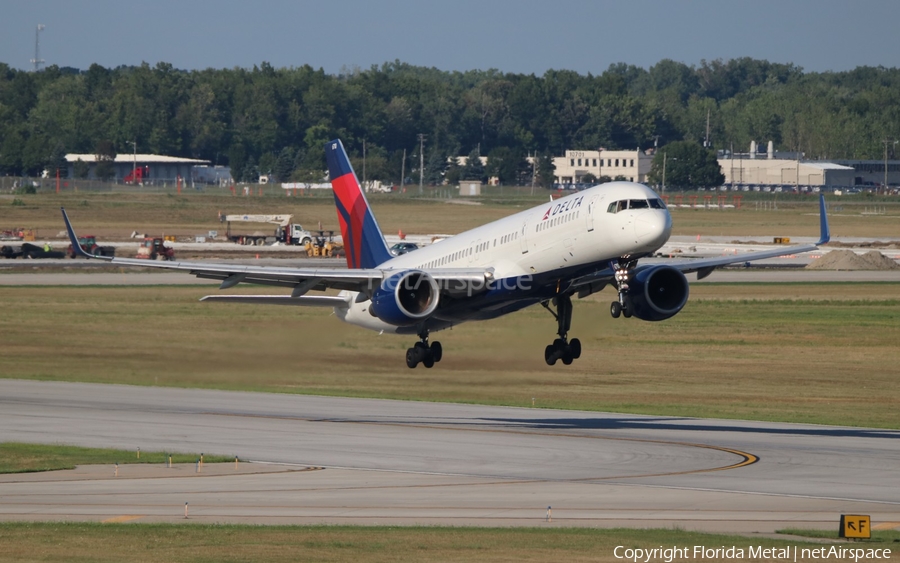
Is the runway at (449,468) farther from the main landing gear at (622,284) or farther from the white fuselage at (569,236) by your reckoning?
the white fuselage at (569,236)

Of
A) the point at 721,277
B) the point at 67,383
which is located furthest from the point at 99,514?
the point at 721,277

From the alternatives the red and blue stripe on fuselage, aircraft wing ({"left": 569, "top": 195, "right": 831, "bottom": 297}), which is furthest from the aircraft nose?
the red and blue stripe on fuselage

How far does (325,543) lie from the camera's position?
33562 mm

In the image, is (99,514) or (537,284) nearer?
(99,514)

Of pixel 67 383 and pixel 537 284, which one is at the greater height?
pixel 537 284

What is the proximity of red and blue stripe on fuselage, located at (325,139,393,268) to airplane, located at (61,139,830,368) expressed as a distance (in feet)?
14.5

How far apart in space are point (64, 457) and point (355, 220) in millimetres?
19257

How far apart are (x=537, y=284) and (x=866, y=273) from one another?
8368cm

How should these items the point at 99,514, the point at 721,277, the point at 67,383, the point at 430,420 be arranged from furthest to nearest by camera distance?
the point at 721,277 < the point at 67,383 < the point at 430,420 < the point at 99,514

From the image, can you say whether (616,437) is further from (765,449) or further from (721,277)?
(721,277)

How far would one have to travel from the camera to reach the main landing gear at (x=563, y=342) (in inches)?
2050

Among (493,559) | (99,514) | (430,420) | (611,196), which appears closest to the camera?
(493,559)

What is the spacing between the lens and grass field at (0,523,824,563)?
32.0 meters

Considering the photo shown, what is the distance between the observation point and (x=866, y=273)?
12450cm
